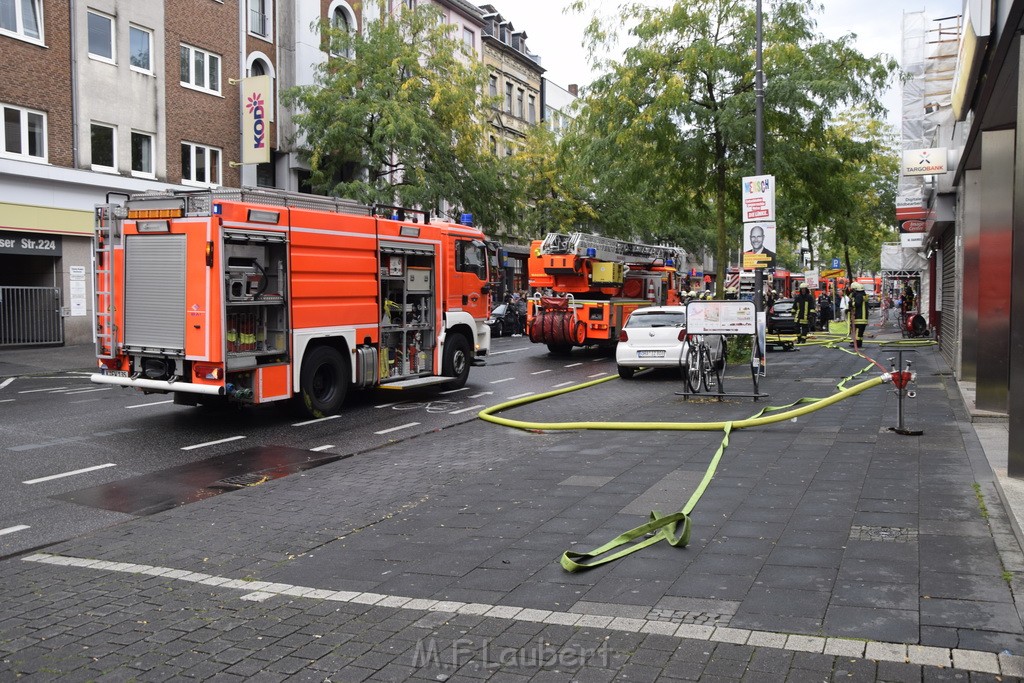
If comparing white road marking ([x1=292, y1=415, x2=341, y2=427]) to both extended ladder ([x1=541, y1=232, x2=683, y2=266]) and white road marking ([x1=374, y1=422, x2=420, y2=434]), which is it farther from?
extended ladder ([x1=541, y1=232, x2=683, y2=266])

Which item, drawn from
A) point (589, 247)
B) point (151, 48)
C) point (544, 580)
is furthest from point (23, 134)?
point (544, 580)

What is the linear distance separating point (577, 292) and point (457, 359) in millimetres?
8181

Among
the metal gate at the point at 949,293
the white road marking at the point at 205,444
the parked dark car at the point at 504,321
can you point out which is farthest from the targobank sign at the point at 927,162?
the parked dark car at the point at 504,321

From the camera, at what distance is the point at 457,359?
15.8 meters

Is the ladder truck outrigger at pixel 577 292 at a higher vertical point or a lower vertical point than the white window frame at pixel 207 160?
lower

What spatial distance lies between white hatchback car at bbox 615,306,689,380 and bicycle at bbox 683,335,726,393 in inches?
84.7

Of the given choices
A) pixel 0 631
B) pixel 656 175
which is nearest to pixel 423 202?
pixel 656 175

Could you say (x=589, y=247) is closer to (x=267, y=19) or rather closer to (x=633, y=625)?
(x=267, y=19)

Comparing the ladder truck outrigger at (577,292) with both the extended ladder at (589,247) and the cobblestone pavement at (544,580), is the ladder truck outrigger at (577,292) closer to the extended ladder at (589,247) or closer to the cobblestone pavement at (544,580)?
the extended ladder at (589,247)

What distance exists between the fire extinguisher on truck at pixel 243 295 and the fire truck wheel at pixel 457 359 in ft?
5.66

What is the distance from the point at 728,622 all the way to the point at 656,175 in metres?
18.4

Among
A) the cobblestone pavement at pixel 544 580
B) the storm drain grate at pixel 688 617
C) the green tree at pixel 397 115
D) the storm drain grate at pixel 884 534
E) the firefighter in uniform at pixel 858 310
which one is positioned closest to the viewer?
the cobblestone pavement at pixel 544 580

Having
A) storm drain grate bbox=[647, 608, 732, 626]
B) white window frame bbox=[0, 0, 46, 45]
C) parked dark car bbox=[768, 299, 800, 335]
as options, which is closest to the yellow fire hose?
storm drain grate bbox=[647, 608, 732, 626]

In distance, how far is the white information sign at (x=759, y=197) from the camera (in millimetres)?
16484
